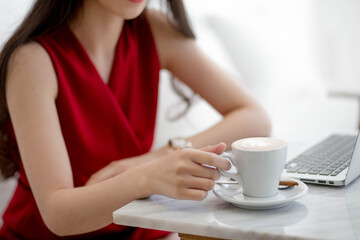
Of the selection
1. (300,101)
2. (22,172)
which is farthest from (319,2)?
(22,172)

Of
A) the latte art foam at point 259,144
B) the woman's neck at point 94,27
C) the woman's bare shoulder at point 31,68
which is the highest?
the woman's neck at point 94,27

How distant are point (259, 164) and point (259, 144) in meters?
0.03

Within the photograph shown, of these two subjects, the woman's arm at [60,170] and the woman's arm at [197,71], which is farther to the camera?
the woman's arm at [197,71]

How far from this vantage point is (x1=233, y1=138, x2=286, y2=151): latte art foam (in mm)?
657

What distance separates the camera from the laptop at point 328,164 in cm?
75

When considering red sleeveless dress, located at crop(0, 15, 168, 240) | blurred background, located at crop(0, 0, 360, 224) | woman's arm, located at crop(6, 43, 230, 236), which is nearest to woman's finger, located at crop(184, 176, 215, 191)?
woman's arm, located at crop(6, 43, 230, 236)

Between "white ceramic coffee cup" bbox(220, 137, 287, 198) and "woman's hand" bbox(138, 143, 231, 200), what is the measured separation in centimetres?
2

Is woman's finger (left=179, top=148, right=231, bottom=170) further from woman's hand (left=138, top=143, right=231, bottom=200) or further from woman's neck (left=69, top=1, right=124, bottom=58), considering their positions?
woman's neck (left=69, top=1, right=124, bottom=58)

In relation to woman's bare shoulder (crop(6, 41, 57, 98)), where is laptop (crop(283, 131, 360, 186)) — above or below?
below

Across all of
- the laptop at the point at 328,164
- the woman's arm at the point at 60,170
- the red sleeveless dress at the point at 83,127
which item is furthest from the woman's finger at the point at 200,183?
the red sleeveless dress at the point at 83,127

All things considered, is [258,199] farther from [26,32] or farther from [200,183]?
[26,32]

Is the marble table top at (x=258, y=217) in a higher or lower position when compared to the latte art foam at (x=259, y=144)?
lower

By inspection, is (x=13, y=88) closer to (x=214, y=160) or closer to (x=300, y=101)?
(x=214, y=160)

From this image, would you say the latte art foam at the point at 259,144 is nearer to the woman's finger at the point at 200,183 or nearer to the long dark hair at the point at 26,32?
the woman's finger at the point at 200,183
